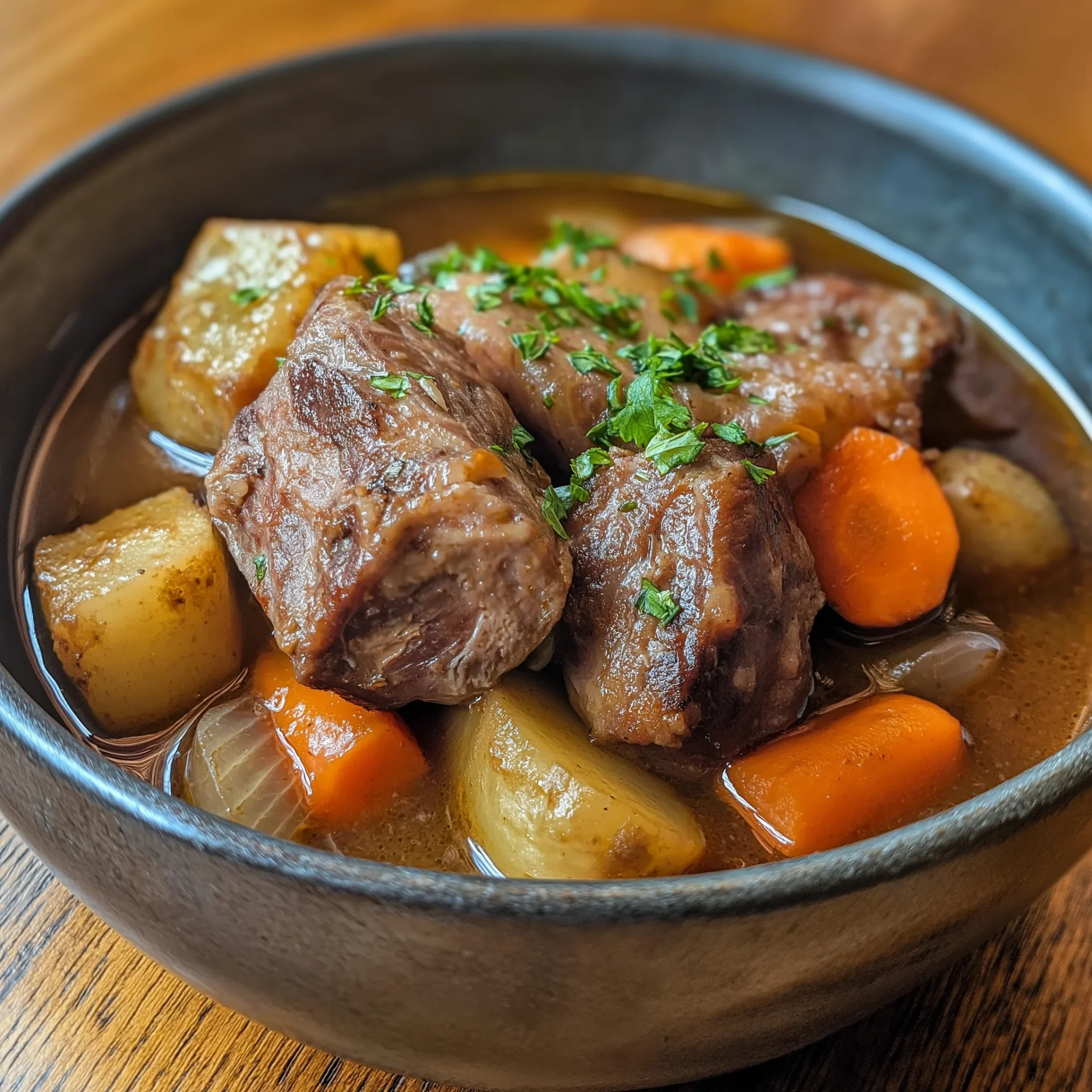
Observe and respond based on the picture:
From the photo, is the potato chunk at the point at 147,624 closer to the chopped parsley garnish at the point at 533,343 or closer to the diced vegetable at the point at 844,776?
the chopped parsley garnish at the point at 533,343

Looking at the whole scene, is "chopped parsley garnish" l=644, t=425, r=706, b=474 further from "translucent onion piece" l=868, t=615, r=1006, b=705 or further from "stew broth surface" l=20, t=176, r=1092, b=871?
"translucent onion piece" l=868, t=615, r=1006, b=705

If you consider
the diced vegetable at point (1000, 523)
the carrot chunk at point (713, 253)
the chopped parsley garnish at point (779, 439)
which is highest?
the carrot chunk at point (713, 253)

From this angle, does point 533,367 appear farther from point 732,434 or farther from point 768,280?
point 768,280

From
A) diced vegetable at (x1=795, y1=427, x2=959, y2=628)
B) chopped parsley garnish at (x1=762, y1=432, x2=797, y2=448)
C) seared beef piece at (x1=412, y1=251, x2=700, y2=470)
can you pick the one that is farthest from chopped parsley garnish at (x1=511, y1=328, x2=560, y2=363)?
diced vegetable at (x1=795, y1=427, x2=959, y2=628)

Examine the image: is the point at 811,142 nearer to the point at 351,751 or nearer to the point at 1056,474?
the point at 1056,474

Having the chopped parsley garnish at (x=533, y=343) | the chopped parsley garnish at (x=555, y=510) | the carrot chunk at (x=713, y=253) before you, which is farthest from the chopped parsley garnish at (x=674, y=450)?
the carrot chunk at (x=713, y=253)

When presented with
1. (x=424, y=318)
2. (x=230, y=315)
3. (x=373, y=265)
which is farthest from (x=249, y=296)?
(x=424, y=318)
